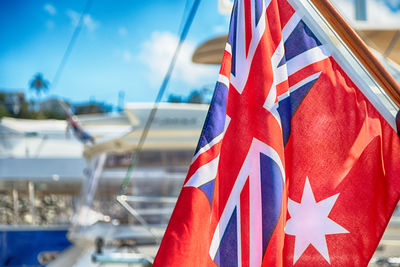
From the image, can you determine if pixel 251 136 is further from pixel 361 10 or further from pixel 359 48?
pixel 361 10

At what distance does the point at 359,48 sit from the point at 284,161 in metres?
0.54

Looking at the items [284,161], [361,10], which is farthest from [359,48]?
[361,10]

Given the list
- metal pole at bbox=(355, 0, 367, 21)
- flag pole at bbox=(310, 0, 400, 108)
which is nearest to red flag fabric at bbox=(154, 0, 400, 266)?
flag pole at bbox=(310, 0, 400, 108)

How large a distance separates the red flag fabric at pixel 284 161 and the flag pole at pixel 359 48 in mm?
145

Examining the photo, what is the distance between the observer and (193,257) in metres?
1.95

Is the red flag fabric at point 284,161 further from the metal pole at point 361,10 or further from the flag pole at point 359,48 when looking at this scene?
the metal pole at point 361,10

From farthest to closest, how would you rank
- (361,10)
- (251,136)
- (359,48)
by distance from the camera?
(361,10)
(251,136)
(359,48)

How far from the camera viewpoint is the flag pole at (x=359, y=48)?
203 cm

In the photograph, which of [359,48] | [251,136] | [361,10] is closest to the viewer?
[359,48]

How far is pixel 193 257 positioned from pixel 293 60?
959 mm

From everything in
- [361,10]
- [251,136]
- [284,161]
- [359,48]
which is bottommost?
[284,161]

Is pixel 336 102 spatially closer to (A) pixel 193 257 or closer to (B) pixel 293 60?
(B) pixel 293 60

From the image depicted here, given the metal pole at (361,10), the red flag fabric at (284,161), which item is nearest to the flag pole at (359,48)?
the red flag fabric at (284,161)

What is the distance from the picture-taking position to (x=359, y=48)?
209 centimetres
